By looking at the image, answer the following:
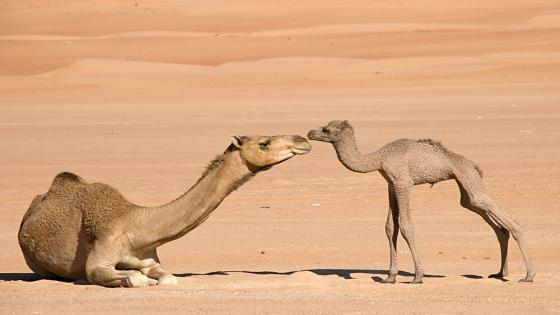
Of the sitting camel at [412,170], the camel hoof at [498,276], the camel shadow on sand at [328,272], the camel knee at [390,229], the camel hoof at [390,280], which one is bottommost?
the camel shadow on sand at [328,272]

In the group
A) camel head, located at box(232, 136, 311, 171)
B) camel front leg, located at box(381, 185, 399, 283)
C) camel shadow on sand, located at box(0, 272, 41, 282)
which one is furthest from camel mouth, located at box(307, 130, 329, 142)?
camel shadow on sand, located at box(0, 272, 41, 282)

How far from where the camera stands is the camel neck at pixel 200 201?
1028 centimetres

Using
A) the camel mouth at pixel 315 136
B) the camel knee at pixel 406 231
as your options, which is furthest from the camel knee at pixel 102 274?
the camel knee at pixel 406 231

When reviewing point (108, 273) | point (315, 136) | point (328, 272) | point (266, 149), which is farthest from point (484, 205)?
point (108, 273)

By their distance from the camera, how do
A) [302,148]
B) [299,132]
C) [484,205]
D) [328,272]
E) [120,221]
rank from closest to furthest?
[302,148] < [120,221] < [484,205] < [328,272] < [299,132]

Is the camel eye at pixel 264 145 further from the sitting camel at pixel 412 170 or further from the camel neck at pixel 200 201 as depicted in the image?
the sitting camel at pixel 412 170

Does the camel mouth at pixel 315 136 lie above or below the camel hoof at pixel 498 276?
above

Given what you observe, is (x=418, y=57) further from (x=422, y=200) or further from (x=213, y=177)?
(x=213, y=177)

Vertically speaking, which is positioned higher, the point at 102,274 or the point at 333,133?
the point at 333,133

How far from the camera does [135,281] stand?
419 inches

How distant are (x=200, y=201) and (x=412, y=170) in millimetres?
1873

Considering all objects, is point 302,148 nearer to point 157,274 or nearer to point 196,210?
point 196,210

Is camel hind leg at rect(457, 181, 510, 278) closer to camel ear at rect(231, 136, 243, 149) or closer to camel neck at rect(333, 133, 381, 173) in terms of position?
camel neck at rect(333, 133, 381, 173)

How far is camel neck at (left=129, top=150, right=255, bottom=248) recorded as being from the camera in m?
10.3
